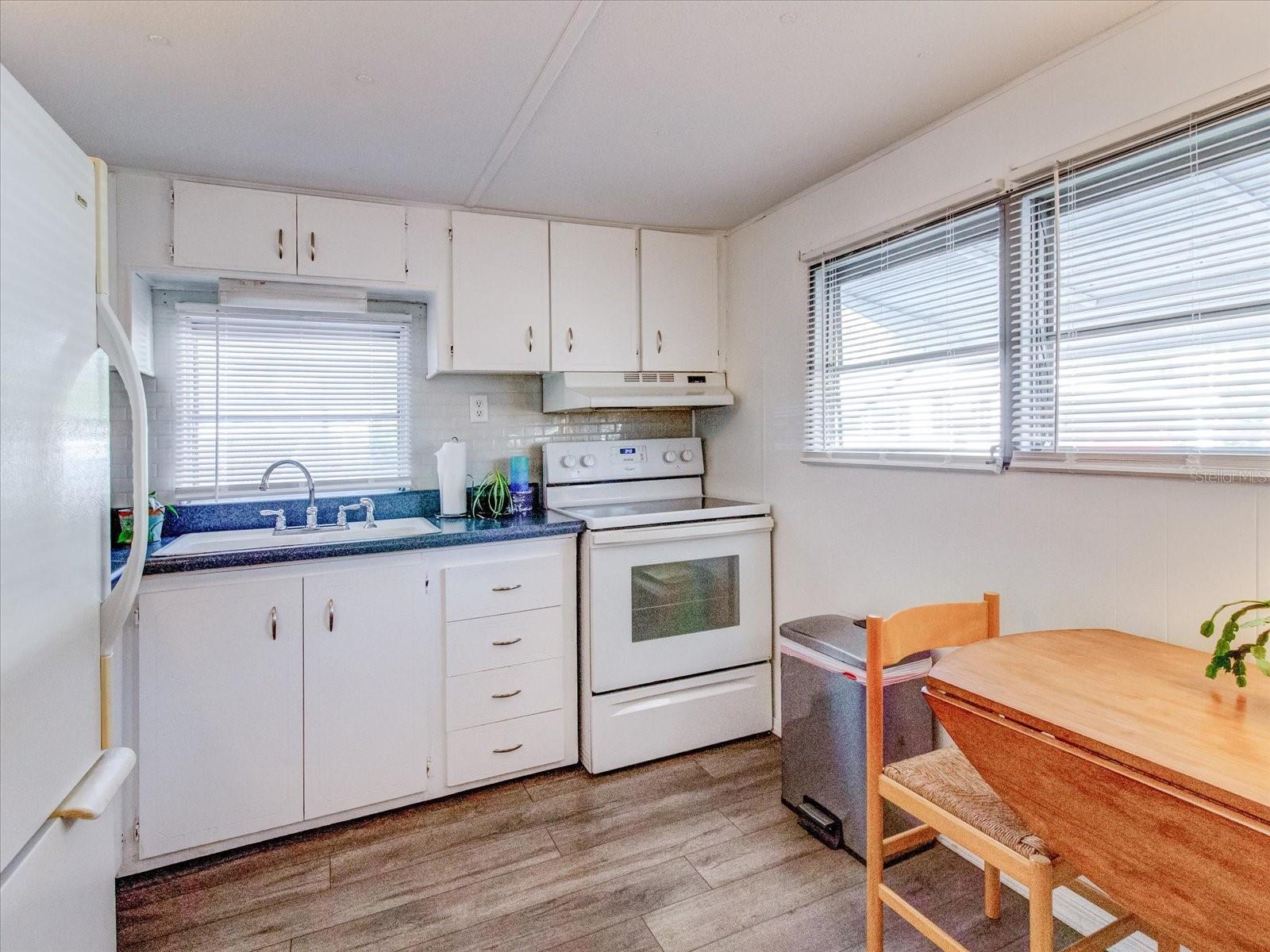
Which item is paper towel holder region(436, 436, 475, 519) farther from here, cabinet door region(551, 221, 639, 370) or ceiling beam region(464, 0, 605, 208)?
ceiling beam region(464, 0, 605, 208)

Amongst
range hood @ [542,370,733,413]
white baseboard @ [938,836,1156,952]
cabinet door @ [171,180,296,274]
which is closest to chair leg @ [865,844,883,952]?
white baseboard @ [938,836,1156,952]

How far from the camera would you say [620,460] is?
3.38 metres

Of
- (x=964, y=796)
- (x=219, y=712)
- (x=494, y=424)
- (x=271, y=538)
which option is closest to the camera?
(x=964, y=796)

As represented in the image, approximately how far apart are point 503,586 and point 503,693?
41 centimetres

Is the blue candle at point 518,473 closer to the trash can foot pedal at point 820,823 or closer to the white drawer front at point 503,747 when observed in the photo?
the white drawer front at point 503,747

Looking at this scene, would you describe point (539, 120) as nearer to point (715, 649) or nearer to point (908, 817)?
point (715, 649)

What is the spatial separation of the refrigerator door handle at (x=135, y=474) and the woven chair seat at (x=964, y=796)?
171 cm

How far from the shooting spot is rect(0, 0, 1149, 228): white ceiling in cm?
164

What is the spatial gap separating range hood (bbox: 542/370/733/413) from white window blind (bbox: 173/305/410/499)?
69cm

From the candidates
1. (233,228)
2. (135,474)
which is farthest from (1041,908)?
(233,228)

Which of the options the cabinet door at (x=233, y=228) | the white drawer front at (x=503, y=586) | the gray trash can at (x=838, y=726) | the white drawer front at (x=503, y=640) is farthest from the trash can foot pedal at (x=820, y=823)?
the cabinet door at (x=233, y=228)

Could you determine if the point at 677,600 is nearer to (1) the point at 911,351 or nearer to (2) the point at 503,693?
A: (2) the point at 503,693

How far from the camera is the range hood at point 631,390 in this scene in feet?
9.99

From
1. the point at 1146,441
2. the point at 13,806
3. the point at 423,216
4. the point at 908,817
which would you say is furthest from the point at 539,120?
the point at 908,817
